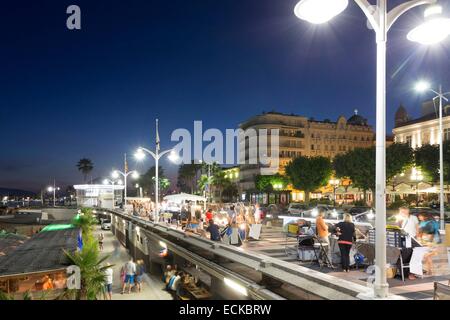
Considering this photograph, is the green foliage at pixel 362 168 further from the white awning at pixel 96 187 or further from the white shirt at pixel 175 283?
the white awning at pixel 96 187

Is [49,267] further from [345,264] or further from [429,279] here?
[429,279]

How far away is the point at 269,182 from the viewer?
273 ft

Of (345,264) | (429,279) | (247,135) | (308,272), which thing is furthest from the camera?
(247,135)

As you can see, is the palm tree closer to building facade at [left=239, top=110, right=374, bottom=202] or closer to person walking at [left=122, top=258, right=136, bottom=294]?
building facade at [left=239, top=110, right=374, bottom=202]

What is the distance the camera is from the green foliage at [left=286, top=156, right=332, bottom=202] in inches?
2579

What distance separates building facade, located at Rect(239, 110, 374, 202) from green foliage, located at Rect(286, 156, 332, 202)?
2566 cm

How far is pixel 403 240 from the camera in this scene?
9.49 metres

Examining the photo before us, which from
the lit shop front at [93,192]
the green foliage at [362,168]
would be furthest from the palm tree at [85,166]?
the green foliage at [362,168]

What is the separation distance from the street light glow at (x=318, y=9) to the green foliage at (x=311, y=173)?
2415 inches

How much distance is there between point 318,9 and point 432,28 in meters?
2.05

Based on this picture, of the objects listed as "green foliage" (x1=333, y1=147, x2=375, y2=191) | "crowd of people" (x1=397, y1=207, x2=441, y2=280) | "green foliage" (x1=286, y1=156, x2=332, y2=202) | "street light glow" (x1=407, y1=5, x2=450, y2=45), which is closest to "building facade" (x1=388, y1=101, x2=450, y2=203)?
"green foliage" (x1=333, y1=147, x2=375, y2=191)

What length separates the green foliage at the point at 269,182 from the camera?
81544 millimetres

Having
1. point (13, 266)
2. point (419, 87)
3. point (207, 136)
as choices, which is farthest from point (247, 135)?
point (13, 266)

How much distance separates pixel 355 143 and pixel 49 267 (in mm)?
103707
